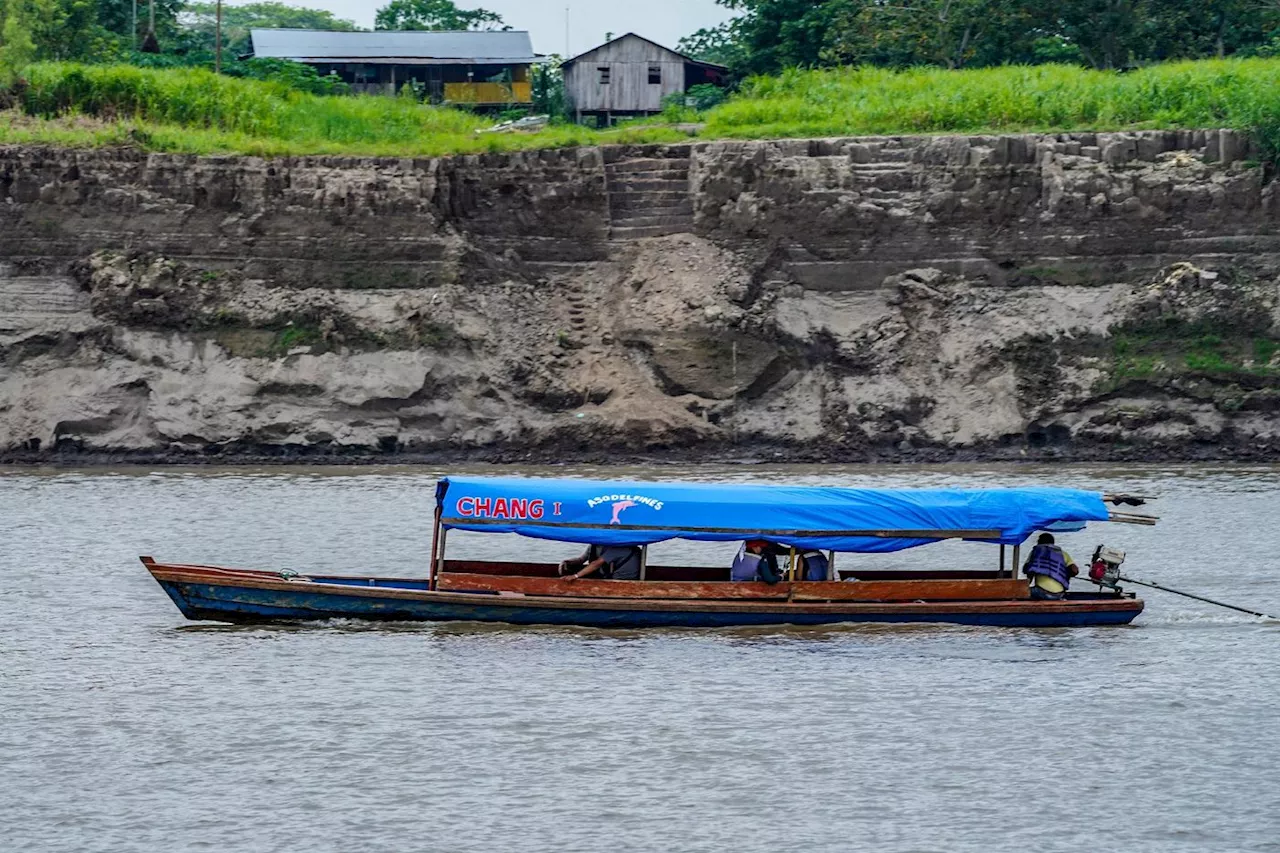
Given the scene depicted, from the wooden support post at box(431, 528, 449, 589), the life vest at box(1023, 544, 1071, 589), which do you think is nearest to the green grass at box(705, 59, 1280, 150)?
the life vest at box(1023, 544, 1071, 589)

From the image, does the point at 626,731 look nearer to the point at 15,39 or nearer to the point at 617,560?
the point at 617,560

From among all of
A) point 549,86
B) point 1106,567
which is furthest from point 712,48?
point 1106,567

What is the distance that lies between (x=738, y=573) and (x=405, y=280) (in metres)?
17.7

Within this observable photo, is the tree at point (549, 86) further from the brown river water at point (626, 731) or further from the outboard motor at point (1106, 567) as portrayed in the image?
the outboard motor at point (1106, 567)

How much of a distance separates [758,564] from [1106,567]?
381cm

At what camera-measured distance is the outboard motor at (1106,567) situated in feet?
63.9

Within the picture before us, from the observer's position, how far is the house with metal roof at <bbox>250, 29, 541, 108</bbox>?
180 feet

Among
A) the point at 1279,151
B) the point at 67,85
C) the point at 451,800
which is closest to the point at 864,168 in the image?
the point at 1279,151

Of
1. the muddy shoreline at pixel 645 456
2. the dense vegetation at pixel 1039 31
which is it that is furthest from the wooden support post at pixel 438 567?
the dense vegetation at pixel 1039 31

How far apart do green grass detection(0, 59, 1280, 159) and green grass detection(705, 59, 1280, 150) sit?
0.04 meters

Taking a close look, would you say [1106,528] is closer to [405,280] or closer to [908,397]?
[908,397]

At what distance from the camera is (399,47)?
182 ft

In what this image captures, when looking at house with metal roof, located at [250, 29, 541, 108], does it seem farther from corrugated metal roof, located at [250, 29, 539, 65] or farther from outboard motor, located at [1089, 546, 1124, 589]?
outboard motor, located at [1089, 546, 1124, 589]

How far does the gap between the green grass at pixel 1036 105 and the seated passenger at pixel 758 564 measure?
19.8m
